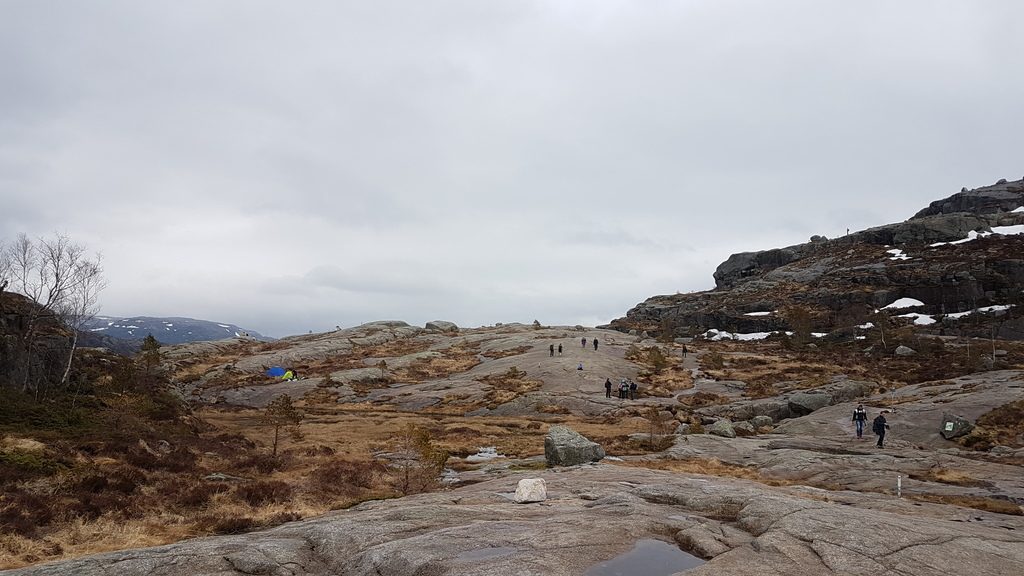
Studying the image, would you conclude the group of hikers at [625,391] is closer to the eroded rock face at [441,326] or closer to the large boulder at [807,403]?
the large boulder at [807,403]

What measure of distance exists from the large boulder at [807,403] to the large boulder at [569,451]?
93.8 ft

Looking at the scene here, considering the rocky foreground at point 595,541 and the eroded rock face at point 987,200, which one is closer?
the rocky foreground at point 595,541

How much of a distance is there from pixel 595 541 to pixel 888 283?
13818 cm

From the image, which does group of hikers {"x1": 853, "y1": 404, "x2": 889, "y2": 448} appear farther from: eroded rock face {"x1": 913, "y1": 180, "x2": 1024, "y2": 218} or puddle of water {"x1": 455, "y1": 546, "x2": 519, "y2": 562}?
eroded rock face {"x1": 913, "y1": 180, "x2": 1024, "y2": 218}

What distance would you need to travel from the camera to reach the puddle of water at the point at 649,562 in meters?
10.3

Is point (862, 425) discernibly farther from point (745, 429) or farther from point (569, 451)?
point (569, 451)

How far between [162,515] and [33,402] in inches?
749

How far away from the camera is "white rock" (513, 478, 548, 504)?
55.6ft

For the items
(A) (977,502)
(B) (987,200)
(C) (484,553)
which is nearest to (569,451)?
(A) (977,502)

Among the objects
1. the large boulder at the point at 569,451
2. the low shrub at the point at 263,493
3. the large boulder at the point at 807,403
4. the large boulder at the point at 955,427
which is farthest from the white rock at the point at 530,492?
the large boulder at the point at 807,403

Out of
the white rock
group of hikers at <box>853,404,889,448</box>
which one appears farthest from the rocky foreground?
group of hikers at <box>853,404,889,448</box>

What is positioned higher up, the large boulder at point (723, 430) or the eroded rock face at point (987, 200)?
the eroded rock face at point (987, 200)

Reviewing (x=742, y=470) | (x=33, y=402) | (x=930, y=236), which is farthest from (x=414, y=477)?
(x=930, y=236)

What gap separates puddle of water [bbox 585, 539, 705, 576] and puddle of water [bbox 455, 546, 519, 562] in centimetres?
192
